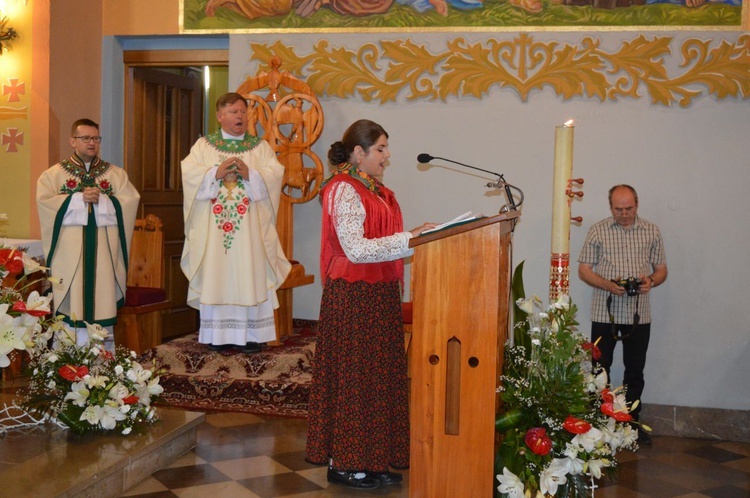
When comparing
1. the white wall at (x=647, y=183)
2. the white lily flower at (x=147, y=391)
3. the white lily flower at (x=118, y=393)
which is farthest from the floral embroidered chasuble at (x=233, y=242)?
the white lily flower at (x=118, y=393)

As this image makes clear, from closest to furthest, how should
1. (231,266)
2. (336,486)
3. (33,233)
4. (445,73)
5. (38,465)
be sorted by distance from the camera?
(38,465) → (336,486) → (231,266) → (445,73) → (33,233)

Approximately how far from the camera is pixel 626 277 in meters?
5.82

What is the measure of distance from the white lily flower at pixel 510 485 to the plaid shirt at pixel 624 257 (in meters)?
2.58

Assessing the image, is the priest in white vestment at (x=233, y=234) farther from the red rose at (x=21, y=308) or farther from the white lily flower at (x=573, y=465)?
the white lily flower at (x=573, y=465)

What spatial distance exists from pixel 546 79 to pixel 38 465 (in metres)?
4.32

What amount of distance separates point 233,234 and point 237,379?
1008 mm

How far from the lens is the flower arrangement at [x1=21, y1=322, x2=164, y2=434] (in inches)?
175

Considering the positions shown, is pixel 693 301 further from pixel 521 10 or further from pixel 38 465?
pixel 38 465

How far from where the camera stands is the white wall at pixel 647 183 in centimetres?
624

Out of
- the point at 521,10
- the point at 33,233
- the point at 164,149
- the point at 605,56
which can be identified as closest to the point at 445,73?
the point at 521,10

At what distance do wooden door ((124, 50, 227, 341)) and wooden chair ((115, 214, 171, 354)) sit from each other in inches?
45.3

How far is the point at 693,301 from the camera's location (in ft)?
20.6

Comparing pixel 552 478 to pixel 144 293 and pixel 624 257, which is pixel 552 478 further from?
pixel 144 293

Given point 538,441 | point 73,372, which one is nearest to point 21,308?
point 73,372
